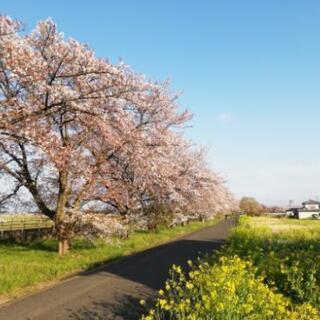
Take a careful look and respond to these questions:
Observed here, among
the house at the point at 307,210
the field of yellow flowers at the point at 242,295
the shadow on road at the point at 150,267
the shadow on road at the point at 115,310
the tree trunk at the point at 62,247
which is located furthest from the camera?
the house at the point at 307,210

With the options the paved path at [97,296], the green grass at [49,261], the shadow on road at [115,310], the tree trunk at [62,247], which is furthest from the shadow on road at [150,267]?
the tree trunk at [62,247]

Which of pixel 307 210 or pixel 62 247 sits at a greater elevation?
pixel 307 210

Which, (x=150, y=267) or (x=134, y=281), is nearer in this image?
(x=134, y=281)

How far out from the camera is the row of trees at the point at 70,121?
16000mm

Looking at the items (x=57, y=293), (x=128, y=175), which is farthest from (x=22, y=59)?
(x=128, y=175)

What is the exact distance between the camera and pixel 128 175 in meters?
31.2

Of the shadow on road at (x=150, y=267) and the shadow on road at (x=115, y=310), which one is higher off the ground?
the shadow on road at (x=150, y=267)

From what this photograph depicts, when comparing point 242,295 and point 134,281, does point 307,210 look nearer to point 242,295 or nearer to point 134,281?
point 134,281

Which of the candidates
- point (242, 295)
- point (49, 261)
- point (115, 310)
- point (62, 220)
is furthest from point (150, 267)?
point (242, 295)

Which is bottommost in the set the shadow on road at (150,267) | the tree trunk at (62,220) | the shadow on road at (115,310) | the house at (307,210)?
the shadow on road at (115,310)

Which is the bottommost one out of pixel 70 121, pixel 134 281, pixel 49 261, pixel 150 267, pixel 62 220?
pixel 134 281

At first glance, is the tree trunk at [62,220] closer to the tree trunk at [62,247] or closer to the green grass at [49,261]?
the tree trunk at [62,247]

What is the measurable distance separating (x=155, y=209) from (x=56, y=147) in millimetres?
24151

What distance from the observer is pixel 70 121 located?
20906 mm
